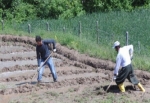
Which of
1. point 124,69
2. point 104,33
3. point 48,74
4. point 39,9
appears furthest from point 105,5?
point 124,69

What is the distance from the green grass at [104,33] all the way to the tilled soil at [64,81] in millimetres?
639

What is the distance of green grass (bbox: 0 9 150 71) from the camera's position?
1825 cm

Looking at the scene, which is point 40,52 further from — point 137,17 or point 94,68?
point 137,17

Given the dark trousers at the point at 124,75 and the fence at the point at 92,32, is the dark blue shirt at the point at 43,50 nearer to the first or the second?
the dark trousers at the point at 124,75

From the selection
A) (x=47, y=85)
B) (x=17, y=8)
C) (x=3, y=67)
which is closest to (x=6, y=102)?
(x=47, y=85)

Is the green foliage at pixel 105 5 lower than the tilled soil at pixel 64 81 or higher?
lower

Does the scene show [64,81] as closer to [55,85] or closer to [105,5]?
[55,85]

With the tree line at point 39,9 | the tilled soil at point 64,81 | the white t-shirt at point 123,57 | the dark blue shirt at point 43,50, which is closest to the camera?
the white t-shirt at point 123,57

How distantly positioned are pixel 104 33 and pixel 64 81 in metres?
9.86

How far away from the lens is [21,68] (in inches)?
690

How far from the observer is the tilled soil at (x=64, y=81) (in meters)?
13.0

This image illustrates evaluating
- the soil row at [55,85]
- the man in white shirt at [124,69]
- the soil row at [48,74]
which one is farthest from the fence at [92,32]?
the man in white shirt at [124,69]

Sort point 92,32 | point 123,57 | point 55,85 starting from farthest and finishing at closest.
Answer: point 92,32
point 55,85
point 123,57

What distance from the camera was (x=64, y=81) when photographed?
15.1 m
